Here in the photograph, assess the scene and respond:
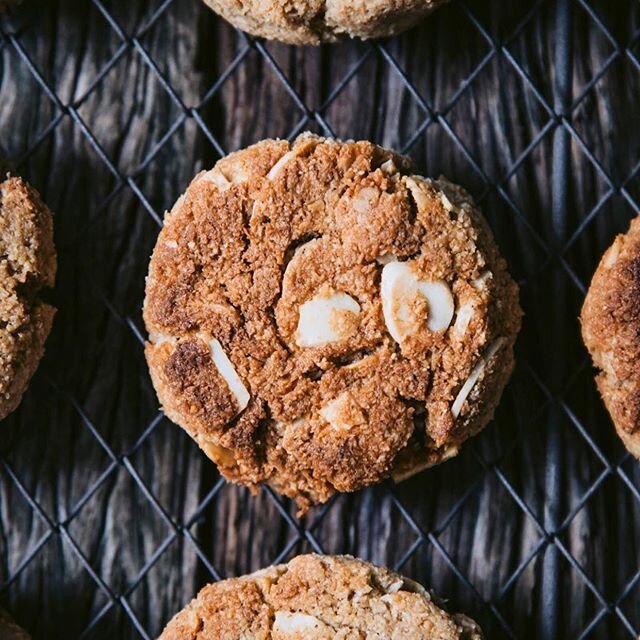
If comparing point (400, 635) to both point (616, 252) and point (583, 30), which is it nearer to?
point (616, 252)

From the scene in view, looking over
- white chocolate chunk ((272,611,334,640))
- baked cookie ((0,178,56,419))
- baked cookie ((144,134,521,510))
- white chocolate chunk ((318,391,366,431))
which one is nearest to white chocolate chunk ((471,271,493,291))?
baked cookie ((144,134,521,510))

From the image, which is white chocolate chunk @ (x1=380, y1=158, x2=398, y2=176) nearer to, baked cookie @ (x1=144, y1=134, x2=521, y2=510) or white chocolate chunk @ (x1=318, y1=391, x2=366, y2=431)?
baked cookie @ (x1=144, y1=134, x2=521, y2=510)

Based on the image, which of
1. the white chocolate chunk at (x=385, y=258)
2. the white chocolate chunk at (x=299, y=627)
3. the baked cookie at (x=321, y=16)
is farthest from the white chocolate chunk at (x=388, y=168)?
the white chocolate chunk at (x=299, y=627)

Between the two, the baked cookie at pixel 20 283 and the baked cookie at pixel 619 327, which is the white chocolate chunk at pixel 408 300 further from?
the baked cookie at pixel 20 283

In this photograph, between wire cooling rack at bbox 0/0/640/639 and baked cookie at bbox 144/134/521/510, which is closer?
baked cookie at bbox 144/134/521/510

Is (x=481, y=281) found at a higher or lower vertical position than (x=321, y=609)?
higher

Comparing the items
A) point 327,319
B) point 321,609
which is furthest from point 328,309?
point 321,609

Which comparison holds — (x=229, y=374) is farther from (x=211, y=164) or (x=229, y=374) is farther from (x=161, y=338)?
(x=211, y=164)
